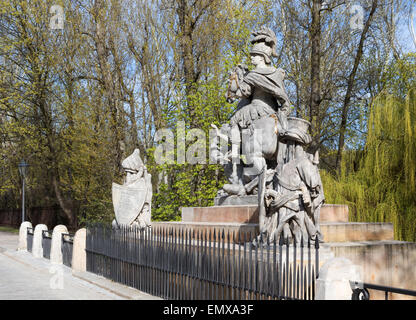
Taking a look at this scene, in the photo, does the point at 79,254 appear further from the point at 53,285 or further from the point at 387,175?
the point at 387,175

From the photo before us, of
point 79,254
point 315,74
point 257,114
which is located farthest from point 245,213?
point 315,74

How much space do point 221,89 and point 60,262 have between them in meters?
9.13

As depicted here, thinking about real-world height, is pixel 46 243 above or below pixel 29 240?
above

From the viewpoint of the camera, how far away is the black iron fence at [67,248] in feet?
44.0

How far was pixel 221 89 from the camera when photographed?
1947 centimetres

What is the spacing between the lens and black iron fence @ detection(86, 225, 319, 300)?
5805 mm

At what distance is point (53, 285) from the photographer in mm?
10570

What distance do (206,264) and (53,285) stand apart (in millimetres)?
4868

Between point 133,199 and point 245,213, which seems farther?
point 133,199

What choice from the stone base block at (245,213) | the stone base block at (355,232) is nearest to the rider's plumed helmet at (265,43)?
the stone base block at (245,213)

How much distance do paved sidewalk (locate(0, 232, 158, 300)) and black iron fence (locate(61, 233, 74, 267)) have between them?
0.99 ft

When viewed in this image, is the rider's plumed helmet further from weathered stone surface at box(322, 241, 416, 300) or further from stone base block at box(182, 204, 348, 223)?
weathered stone surface at box(322, 241, 416, 300)

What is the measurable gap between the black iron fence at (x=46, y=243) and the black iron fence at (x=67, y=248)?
5.79 ft
